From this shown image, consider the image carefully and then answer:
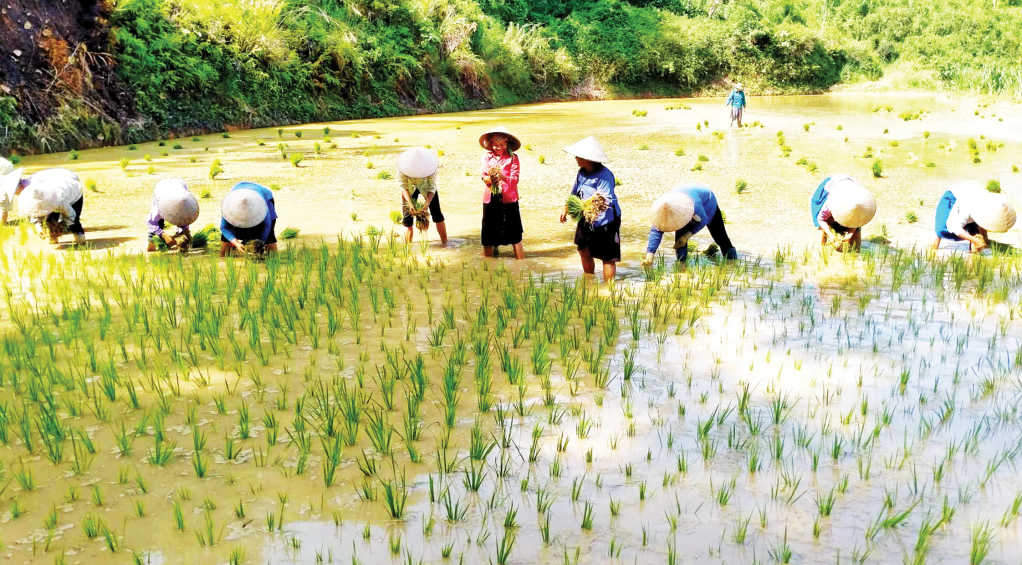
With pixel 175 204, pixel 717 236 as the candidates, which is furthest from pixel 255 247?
pixel 717 236

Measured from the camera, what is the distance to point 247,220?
21.7 ft

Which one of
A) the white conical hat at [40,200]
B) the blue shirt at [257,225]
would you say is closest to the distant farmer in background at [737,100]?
the blue shirt at [257,225]

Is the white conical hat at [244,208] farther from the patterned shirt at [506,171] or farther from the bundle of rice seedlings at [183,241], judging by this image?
the patterned shirt at [506,171]

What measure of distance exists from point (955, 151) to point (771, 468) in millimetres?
13226

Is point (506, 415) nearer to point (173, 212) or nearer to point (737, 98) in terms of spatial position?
point (173, 212)

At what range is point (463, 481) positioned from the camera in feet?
10.8

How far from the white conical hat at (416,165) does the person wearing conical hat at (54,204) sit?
10.2ft

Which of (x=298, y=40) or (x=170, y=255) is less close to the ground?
(x=298, y=40)

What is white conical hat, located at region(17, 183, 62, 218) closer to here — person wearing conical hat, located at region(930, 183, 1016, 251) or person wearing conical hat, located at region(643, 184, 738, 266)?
person wearing conical hat, located at region(643, 184, 738, 266)

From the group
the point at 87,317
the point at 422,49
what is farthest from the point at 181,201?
the point at 422,49

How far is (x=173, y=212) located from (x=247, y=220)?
79cm

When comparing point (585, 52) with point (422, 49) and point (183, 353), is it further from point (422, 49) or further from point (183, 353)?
point (183, 353)

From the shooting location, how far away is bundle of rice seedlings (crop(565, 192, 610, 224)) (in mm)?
6289

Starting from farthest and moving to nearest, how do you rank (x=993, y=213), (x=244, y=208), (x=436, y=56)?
1. (x=436, y=56)
2. (x=993, y=213)
3. (x=244, y=208)
